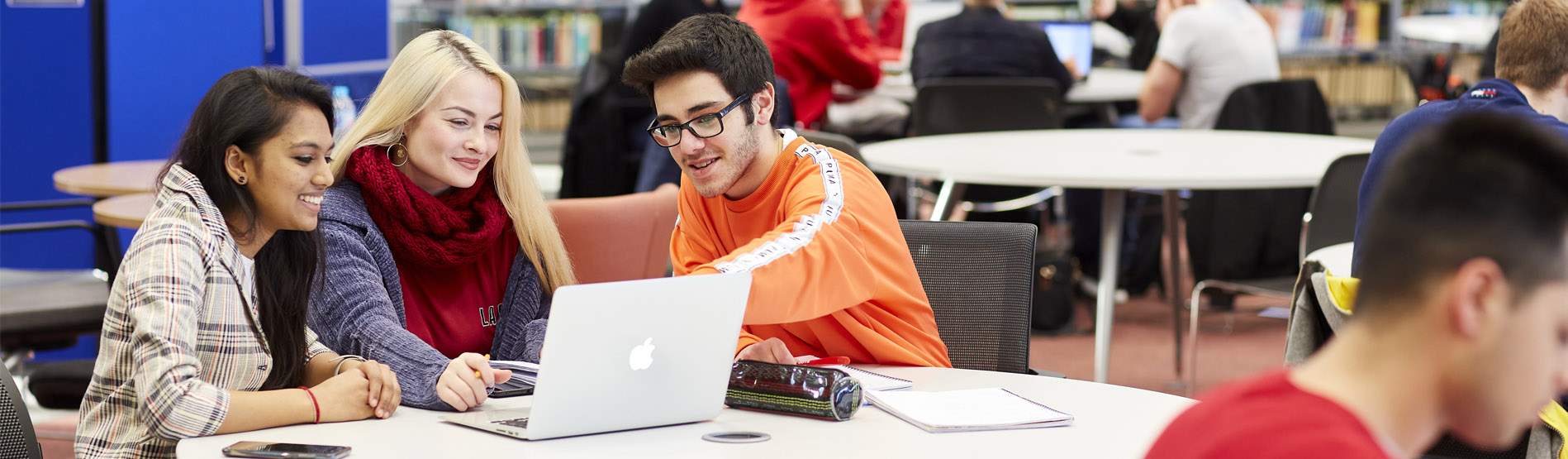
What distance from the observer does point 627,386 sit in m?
1.49

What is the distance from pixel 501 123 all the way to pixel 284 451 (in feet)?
2.59

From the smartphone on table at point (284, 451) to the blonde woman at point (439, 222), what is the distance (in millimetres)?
371

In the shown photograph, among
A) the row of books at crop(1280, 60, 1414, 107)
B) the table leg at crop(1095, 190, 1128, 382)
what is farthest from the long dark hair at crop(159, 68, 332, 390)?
the row of books at crop(1280, 60, 1414, 107)

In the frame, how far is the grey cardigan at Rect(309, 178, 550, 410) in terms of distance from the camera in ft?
5.95

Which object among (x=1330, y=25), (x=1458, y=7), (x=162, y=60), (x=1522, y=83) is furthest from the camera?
(x=1458, y=7)

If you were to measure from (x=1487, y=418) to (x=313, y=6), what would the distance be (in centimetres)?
482

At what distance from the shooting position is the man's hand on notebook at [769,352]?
1819 mm

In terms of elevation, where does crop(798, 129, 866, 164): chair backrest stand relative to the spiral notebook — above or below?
above

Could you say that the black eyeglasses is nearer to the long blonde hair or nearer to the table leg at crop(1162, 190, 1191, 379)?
the long blonde hair

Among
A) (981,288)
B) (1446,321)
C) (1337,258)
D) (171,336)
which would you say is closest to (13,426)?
(171,336)

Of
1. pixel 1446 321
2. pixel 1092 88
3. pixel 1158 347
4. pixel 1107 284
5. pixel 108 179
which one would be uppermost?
pixel 1446 321

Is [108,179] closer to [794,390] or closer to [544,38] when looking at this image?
[794,390]

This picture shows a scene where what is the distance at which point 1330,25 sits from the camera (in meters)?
8.04

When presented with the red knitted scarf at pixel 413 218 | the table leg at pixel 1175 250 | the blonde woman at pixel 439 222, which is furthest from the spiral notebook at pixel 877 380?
the table leg at pixel 1175 250
